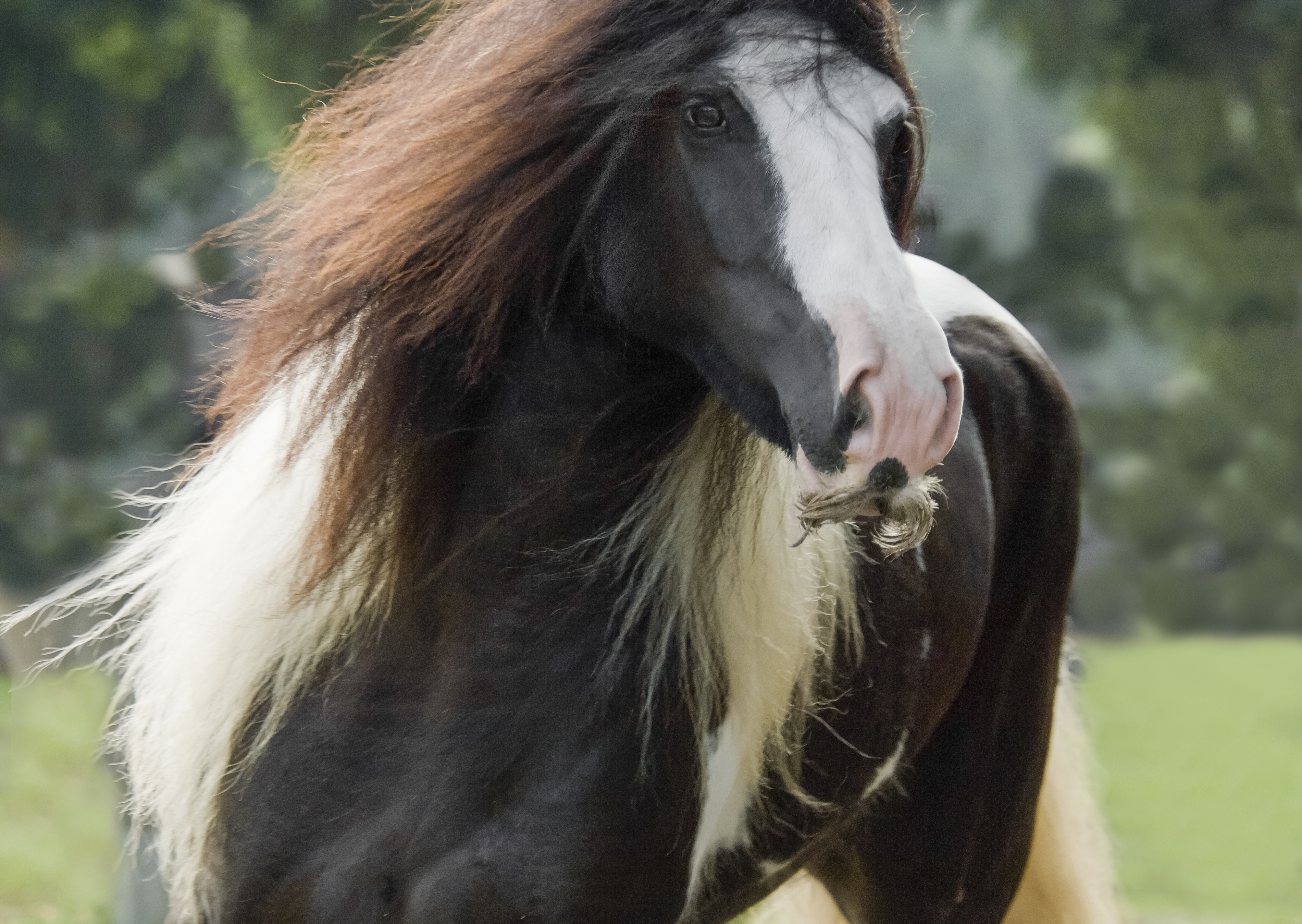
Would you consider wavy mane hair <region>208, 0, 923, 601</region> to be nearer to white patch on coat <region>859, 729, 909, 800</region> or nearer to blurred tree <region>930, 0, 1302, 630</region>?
white patch on coat <region>859, 729, 909, 800</region>

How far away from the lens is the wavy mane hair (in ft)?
4.88

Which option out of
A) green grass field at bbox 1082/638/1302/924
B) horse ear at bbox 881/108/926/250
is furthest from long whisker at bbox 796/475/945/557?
green grass field at bbox 1082/638/1302/924

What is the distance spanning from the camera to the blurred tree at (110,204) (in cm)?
408

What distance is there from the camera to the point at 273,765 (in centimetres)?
167

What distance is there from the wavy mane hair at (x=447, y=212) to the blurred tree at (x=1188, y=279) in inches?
154

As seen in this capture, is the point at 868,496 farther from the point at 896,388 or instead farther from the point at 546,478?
the point at 546,478

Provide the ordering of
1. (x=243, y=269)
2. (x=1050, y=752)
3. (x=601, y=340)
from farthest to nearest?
1. (x=243, y=269)
2. (x=1050, y=752)
3. (x=601, y=340)

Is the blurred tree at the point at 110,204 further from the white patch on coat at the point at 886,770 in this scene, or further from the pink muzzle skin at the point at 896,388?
the pink muzzle skin at the point at 896,388

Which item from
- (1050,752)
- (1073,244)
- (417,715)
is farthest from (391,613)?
(1073,244)

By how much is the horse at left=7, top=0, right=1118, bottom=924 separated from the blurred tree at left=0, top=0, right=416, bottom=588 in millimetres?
2430

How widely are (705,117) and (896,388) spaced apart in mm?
382

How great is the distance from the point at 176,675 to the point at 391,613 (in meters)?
0.34

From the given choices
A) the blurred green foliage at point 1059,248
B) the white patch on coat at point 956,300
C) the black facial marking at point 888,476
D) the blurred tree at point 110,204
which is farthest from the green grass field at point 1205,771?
the black facial marking at point 888,476

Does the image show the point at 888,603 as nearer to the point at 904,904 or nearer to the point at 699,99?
the point at 904,904
